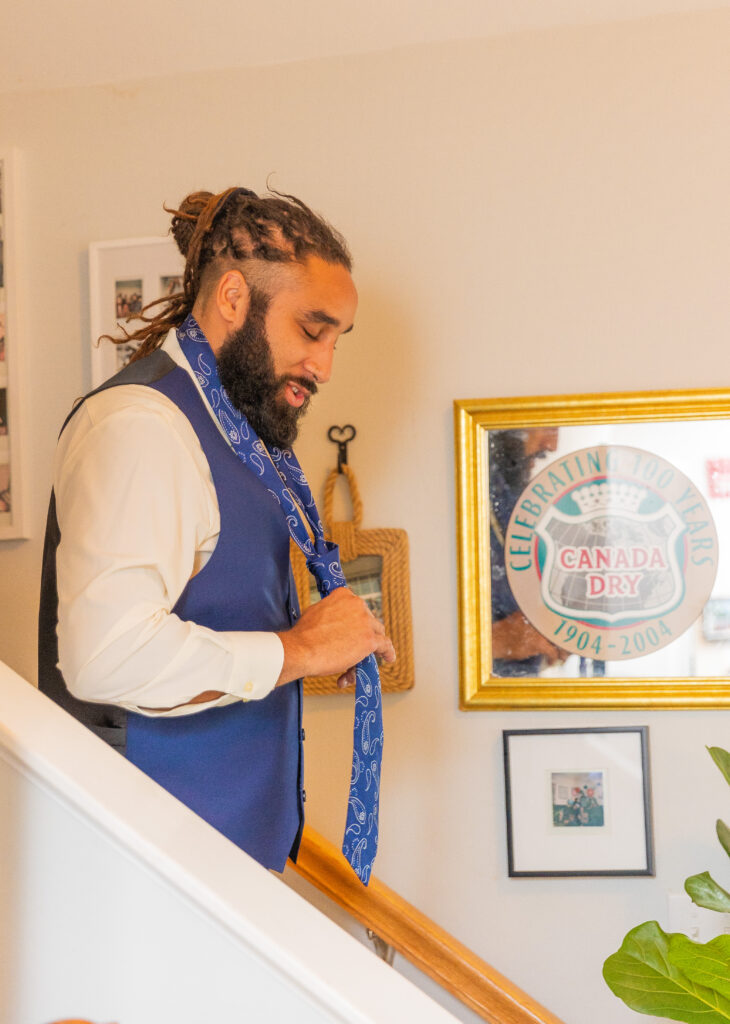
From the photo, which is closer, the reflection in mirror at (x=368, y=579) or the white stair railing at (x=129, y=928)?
the white stair railing at (x=129, y=928)

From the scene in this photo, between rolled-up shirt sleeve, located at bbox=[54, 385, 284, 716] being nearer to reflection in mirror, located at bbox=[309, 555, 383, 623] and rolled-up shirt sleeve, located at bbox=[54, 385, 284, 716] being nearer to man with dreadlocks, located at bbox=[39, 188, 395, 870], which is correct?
man with dreadlocks, located at bbox=[39, 188, 395, 870]

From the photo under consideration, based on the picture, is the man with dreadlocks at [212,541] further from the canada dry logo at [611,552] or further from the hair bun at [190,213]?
the canada dry logo at [611,552]

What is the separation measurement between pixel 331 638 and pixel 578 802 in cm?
85

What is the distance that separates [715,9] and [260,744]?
157 cm

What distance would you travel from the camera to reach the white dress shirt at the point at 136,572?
1060mm

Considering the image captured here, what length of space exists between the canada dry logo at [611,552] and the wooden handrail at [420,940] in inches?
22.2

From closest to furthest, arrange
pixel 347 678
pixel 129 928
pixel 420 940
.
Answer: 1. pixel 129 928
2. pixel 347 678
3. pixel 420 940

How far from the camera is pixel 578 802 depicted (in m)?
1.87

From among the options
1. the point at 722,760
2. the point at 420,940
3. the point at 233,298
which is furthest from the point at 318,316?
the point at 420,940

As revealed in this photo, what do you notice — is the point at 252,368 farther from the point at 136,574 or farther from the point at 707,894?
the point at 707,894

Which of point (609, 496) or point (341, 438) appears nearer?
point (609, 496)

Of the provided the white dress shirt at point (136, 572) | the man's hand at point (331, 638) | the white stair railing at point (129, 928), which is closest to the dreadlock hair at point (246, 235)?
the white dress shirt at point (136, 572)

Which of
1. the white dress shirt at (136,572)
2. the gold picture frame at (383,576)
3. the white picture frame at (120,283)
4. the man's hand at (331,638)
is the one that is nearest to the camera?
the white dress shirt at (136,572)

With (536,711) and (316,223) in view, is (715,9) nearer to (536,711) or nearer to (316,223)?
(316,223)
